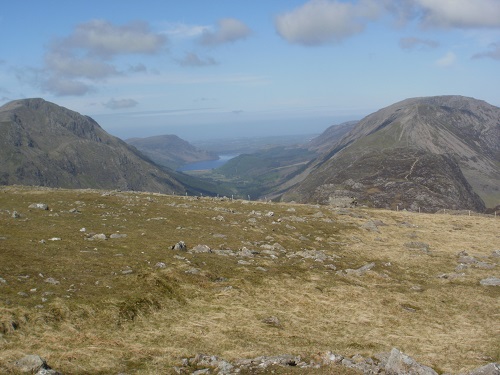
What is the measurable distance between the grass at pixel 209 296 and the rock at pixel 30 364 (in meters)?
0.91

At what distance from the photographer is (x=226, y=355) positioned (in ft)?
79.5

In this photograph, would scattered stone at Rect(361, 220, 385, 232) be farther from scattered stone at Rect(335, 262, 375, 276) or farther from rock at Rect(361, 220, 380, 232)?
scattered stone at Rect(335, 262, 375, 276)

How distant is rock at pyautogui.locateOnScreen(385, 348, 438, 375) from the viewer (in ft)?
72.1

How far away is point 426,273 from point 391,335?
21.2m

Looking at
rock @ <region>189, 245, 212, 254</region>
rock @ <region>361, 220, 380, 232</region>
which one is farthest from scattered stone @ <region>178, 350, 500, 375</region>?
rock @ <region>361, 220, 380, 232</region>

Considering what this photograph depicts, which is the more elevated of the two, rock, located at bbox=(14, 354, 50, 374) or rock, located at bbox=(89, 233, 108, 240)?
rock, located at bbox=(89, 233, 108, 240)

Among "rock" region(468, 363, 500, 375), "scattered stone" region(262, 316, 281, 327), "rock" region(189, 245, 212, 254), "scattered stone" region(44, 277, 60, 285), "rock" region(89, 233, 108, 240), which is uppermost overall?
"rock" region(89, 233, 108, 240)

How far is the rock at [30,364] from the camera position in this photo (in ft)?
63.8

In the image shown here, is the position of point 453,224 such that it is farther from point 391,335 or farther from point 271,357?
point 271,357

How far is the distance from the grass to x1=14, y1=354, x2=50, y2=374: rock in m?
0.91

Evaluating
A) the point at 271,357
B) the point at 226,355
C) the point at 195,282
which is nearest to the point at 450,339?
the point at 271,357

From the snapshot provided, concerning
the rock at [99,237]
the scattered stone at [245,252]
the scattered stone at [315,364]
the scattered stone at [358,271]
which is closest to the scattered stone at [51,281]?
the rock at [99,237]

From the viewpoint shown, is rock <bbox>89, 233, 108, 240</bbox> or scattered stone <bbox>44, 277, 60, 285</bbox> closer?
scattered stone <bbox>44, 277, 60, 285</bbox>

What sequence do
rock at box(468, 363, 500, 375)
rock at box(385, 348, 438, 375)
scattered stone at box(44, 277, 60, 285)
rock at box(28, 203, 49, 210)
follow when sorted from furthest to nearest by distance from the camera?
rock at box(28, 203, 49, 210) → scattered stone at box(44, 277, 60, 285) → rock at box(385, 348, 438, 375) → rock at box(468, 363, 500, 375)
